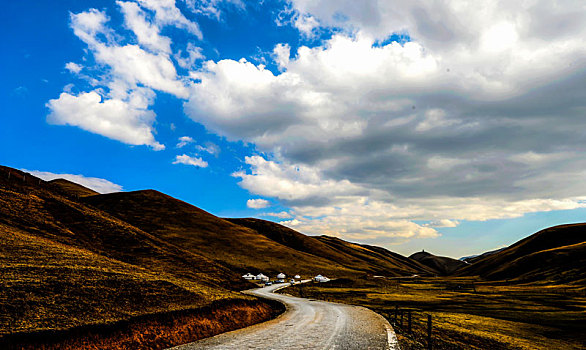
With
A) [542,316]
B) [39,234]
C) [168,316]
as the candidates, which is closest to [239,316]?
[168,316]

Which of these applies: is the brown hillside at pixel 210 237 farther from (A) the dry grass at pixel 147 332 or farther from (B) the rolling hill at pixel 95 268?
(A) the dry grass at pixel 147 332

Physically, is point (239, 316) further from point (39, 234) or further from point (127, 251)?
point (127, 251)

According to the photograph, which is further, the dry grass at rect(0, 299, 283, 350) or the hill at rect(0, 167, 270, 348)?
the hill at rect(0, 167, 270, 348)

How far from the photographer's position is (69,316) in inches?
840

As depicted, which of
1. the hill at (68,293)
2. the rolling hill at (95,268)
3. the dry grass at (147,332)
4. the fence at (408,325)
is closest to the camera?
the dry grass at (147,332)

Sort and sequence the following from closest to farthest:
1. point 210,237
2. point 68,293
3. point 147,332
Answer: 1. point 147,332
2. point 68,293
3. point 210,237

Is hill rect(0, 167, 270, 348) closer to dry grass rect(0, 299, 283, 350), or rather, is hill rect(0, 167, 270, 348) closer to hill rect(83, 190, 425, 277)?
dry grass rect(0, 299, 283, 350)

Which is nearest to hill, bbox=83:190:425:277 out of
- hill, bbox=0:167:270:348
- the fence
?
hill, bbox=0:167:270:348

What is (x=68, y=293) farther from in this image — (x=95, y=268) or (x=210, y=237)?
(x=210, y=237)

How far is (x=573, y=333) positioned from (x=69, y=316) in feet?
173

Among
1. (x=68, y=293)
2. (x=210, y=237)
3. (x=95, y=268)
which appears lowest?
(x=68, y=293)

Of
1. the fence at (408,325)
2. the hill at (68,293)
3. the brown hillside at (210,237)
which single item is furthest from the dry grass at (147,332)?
the brown hillside at (210,237)

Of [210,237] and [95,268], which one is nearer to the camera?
[95,268]

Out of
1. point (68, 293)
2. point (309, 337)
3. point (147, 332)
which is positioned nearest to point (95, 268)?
point (68, 293)
